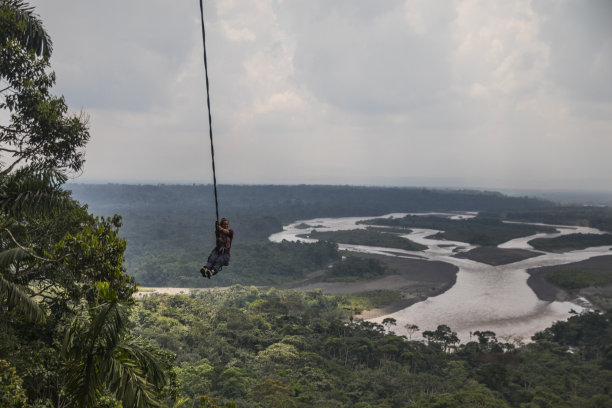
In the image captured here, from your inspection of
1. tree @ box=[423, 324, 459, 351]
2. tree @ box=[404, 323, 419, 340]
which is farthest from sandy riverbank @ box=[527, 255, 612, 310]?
tree @ box=[423, 324, 459, 351]

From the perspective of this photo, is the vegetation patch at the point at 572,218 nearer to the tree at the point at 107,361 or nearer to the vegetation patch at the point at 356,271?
the vegetation patch at the point at 356,271

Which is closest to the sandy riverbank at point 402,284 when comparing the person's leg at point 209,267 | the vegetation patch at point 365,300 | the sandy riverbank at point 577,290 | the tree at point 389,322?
the vegetation patch at point 365,300

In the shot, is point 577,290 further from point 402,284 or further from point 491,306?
point 402,284

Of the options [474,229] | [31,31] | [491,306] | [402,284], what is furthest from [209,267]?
[474,229]

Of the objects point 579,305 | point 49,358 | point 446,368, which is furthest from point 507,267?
point 49,358

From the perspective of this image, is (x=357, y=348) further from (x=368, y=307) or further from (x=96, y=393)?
(x=96, y=393)

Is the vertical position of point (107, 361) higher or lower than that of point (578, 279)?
higher

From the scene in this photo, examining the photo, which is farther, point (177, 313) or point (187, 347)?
point (177, 313)
